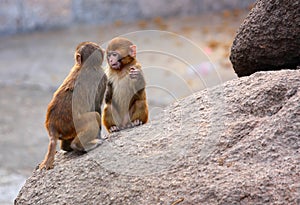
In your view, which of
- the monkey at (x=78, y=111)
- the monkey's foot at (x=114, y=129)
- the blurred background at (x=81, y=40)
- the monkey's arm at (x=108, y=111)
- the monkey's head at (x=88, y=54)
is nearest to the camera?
the monkey at (x=78, y=111)

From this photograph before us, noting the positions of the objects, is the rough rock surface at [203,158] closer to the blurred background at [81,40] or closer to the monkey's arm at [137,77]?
the monkey's arm at [137,77]

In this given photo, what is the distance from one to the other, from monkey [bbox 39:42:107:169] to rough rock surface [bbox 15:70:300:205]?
0.08 metres

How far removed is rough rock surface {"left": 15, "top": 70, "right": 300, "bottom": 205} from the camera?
9.09ft

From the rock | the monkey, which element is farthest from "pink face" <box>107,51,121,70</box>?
the rock

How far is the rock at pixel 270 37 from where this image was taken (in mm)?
3480

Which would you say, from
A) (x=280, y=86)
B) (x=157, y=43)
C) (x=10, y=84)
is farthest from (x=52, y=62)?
(x=280, y=86)

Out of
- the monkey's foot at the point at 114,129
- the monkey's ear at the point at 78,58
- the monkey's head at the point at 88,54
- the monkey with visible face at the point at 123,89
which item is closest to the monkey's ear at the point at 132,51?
the monkey with visible face at the point at 123,89

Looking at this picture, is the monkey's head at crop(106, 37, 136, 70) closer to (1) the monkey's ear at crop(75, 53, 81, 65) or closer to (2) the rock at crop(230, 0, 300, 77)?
(1) the monkey's ear at crop(75, 53, 81, 65)

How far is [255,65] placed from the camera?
3689mm

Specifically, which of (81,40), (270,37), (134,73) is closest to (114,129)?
(134,73)

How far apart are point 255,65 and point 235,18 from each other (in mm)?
6997

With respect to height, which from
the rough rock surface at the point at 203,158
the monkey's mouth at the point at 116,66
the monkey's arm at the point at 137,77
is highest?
the monkey's mouth at the point at 116,66

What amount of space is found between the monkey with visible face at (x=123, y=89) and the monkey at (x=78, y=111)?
165mm

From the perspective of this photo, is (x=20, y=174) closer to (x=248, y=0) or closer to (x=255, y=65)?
(x=255, y=65)
